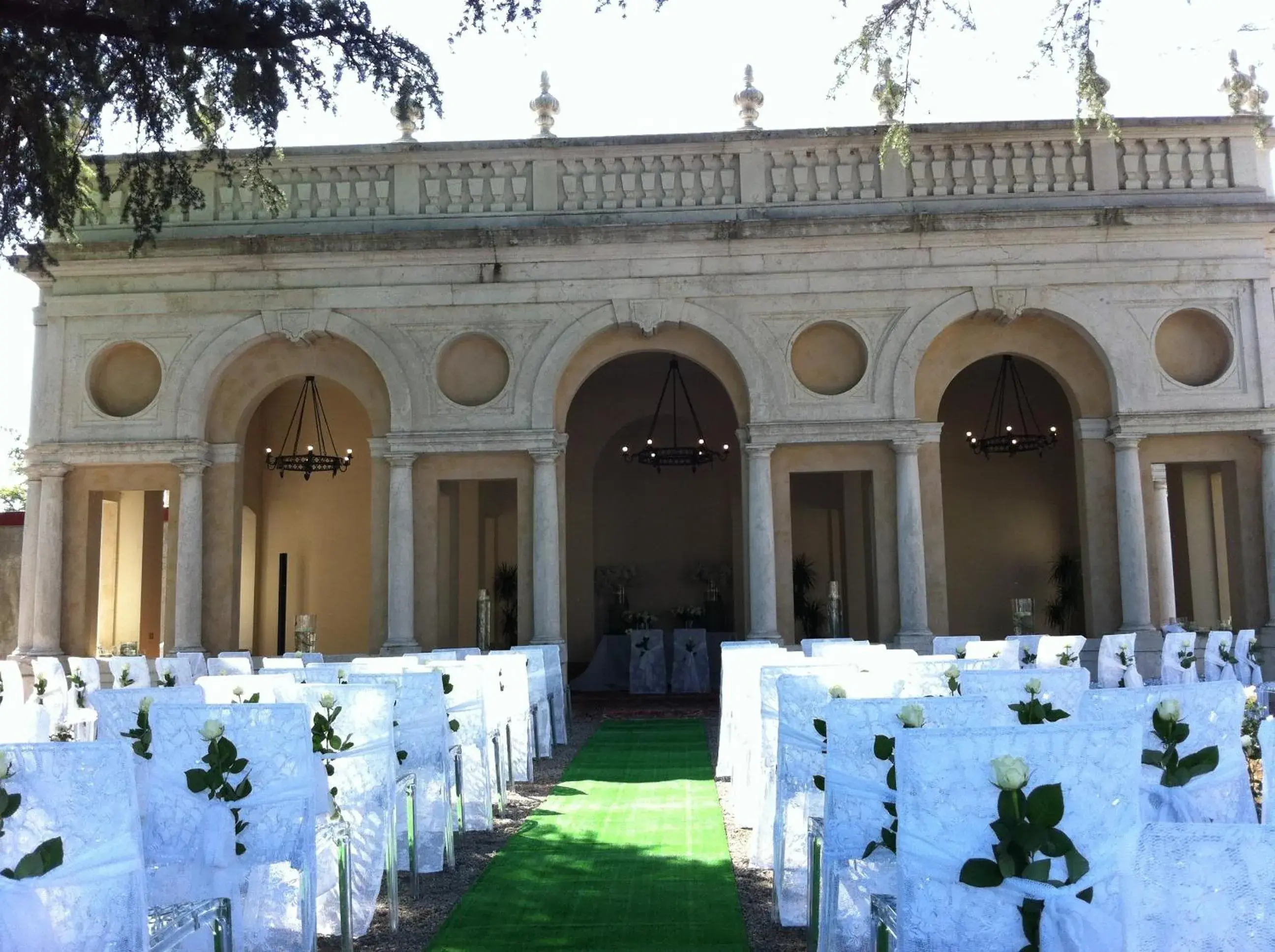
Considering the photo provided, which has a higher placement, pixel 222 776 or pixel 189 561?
pixel 189 561

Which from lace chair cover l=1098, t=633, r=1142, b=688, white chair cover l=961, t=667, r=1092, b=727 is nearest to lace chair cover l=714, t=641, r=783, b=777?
white chair cover l=961, t=667, r=1092, b=727

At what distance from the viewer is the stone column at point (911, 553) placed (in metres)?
12.5

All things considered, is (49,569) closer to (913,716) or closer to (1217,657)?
(1217,657)

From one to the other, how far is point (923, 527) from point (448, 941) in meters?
9.58

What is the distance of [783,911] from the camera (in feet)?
14.6

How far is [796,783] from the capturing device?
4465 mm

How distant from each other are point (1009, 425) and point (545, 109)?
9122 mm

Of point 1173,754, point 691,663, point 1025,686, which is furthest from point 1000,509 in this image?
point 1173,754

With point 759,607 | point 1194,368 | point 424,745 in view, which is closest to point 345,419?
point 759,607

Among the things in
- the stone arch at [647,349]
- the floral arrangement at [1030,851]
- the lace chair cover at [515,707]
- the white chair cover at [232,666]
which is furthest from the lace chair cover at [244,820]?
the stone arch at [647,349]

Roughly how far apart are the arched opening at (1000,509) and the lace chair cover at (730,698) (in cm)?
989

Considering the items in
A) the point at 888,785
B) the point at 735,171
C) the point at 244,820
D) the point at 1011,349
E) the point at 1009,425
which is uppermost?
the point at 735,171

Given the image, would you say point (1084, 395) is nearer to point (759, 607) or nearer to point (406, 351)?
point (759, 607)

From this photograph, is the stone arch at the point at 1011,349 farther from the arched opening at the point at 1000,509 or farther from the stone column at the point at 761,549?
the arched opening at the point at 1000,509
